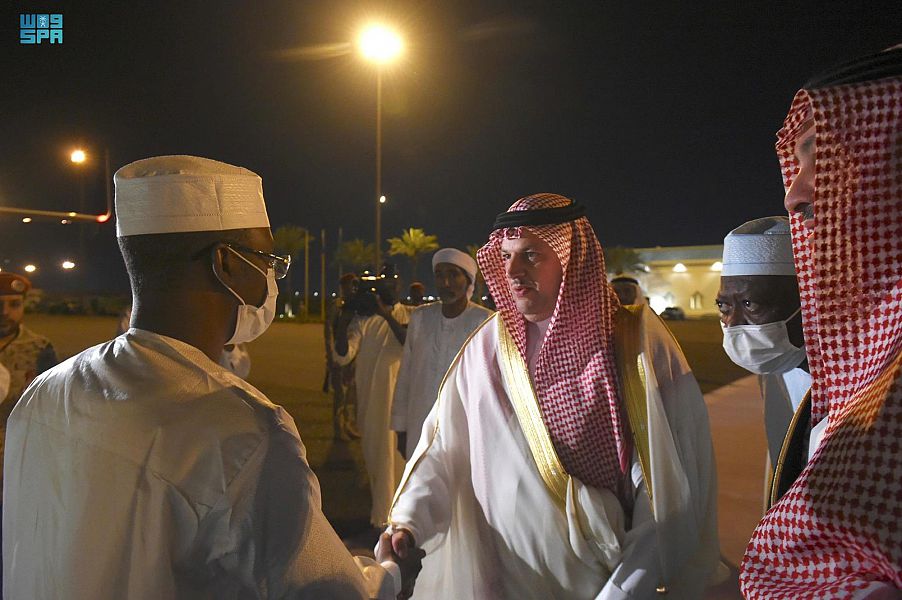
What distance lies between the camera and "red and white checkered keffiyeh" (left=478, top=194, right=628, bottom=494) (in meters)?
2.68

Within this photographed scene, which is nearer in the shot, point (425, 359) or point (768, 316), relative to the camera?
point (768, 316)

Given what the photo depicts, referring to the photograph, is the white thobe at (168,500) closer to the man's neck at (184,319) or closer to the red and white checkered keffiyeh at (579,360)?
the man's neck at (184,319)

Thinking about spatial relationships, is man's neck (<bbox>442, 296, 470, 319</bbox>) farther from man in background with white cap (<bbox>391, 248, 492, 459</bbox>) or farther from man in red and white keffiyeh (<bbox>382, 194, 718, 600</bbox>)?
man in red and white keffiyeh (<bbox>382, 194, 718, 600</bbox>)

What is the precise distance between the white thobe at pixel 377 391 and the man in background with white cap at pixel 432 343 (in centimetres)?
46

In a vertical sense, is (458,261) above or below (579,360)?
above

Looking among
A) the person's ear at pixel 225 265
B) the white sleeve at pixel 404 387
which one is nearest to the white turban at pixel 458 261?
the white sleeve at pixel 404 387

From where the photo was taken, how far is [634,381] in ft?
8.52

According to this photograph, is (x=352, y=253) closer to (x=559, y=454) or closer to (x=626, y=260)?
(x=626, y=260)

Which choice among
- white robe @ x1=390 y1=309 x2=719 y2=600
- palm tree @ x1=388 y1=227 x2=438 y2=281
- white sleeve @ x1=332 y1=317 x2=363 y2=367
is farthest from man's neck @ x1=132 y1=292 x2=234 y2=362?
palm tree @ x1=388 y1=227 x2=438 y2=281

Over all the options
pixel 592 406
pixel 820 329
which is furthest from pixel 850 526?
pixel 592 406

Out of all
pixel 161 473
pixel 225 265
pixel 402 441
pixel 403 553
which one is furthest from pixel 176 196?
pixel 402 441

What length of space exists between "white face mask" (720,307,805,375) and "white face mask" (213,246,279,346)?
214 centimetres

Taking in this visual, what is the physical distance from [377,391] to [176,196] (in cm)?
562

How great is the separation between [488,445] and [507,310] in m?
0.70
